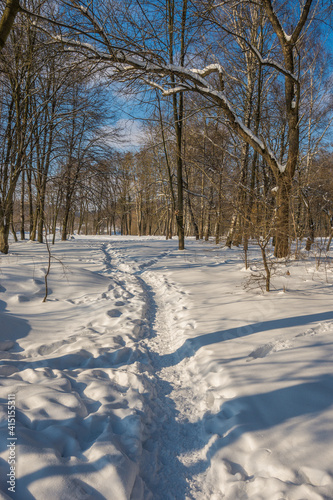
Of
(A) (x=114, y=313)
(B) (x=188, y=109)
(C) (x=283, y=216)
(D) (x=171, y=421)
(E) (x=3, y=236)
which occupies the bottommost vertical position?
(D) (x=171, y=421)

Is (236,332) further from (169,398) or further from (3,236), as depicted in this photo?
(3,236)

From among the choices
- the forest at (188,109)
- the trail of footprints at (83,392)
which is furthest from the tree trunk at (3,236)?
the trail of footprints at (83,392)

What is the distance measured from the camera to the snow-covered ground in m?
1.51

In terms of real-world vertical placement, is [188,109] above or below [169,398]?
above

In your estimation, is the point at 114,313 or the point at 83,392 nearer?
the point at 83,392

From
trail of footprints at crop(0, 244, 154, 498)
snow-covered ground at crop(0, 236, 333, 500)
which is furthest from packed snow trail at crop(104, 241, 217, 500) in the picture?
trail of footprints at crop(0, 244, 154, 498)

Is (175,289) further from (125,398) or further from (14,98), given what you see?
(14,98)

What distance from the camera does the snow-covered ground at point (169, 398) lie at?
1.51 m

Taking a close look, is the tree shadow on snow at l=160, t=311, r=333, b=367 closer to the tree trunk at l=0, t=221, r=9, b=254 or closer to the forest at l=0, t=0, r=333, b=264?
the forest at l=0, t=0, r=333, b=264

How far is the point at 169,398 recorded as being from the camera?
249 cm

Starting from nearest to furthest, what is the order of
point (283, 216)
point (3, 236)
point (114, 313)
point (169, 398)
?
point (169, 398) → point (114, 313) → point (283, 216) → point (3, 236)

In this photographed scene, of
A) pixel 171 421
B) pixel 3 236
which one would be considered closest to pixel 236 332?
pixel 171 421

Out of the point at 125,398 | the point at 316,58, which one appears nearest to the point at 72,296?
the point at 125,398

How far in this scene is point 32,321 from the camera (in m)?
3.90
